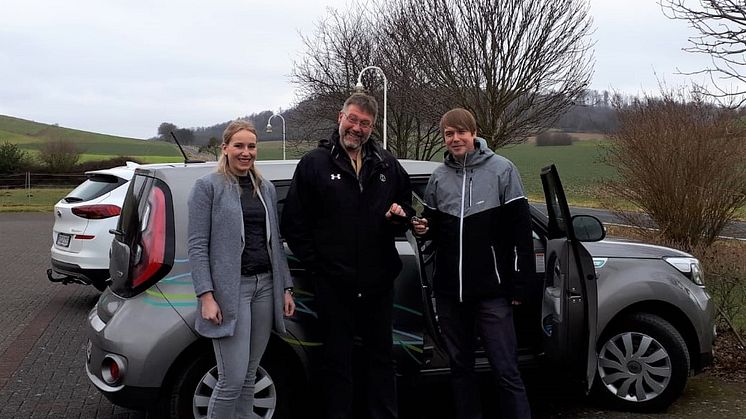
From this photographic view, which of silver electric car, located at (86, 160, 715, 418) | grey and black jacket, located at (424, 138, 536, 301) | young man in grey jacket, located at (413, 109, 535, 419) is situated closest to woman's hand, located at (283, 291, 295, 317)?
silver electric car, located at (86, 160, 715, 418)

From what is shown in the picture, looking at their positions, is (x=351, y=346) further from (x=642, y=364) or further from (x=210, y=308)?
(x=642, y=364)

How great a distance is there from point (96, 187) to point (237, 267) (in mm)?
5787

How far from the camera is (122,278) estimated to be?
152 inches

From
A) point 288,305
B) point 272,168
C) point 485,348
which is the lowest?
point 485,348

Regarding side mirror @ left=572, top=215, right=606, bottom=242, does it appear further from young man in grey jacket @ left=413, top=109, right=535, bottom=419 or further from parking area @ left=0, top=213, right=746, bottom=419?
parking area @ left=0, top=213, right=746, bottom=419

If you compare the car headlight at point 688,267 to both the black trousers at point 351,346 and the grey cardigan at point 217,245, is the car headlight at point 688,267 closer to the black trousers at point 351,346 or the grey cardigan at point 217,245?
the black trousers at point 351,346

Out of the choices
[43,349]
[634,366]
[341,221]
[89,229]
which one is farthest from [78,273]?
[634,366]

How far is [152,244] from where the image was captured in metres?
3.76

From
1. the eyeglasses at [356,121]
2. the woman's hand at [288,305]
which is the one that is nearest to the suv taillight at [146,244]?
the woman's hand at [288,305]

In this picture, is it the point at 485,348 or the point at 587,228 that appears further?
the point at 587,228

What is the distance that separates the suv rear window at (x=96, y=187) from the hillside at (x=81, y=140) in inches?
Answer: 2100

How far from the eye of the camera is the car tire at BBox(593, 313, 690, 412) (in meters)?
4.57

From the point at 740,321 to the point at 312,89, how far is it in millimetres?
25010

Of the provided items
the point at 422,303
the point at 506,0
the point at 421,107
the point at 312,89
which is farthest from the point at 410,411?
the point at 312,89
